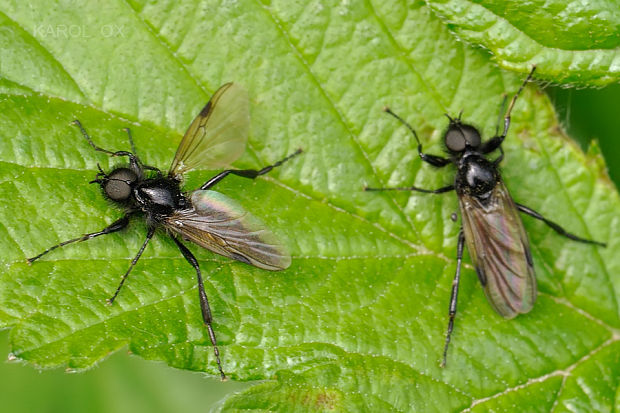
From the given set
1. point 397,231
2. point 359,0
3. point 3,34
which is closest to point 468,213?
point 397,231

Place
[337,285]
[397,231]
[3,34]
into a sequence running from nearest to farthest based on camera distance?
[3,34] < [337,285] < [397,231]

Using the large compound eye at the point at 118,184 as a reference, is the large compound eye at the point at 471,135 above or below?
below

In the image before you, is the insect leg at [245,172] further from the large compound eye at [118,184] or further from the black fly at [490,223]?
the black fly at [490,223]

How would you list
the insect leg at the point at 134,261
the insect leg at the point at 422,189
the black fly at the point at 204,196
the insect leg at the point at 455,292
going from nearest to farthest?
1. the insect leg at the point at 134,261
2. the black fly at the point at 204,196
3. the insect leg at the point at 455,292
4. the insect leg at the point at 422,189

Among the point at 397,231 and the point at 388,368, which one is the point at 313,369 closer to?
the point at 388,368

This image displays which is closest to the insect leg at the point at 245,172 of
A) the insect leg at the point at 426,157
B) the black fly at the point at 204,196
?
the black fly at the point at 204,196

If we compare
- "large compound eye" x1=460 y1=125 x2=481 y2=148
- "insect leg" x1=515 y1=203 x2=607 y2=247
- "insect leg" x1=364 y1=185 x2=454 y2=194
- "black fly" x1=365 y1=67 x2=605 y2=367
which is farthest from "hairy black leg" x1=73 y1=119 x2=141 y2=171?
"insect leg" x1=515 y1=203 x2=607 y2=247
